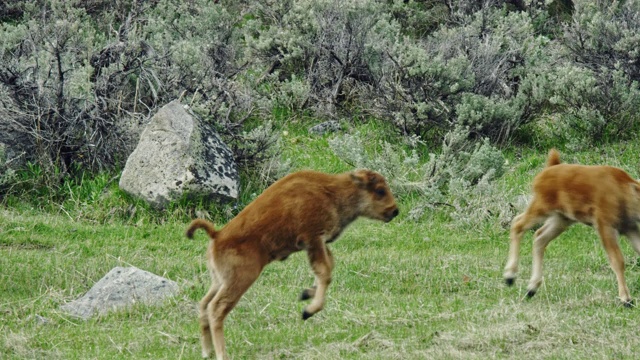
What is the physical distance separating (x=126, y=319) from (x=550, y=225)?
4.05 m

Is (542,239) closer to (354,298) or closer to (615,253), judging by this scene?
(615,253)

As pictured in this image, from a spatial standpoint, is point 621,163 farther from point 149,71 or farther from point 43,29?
point 43,29

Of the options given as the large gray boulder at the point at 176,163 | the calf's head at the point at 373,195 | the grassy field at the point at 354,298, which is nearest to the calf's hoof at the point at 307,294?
the grassy field at the point at 354,298

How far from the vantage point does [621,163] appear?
48.6 feet

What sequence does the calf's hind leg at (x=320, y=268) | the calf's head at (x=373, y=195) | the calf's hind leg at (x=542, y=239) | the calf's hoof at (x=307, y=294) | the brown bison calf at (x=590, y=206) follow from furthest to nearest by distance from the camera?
the calf's hind leg at (x=542, y=239), the brown bison calf at (x=590, y=206), the calf's head at (x=373, y=195), the calf's hoof at (x=307, y=294), the calf's hind leg at (x=320, y=268)

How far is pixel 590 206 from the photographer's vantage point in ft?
29.7

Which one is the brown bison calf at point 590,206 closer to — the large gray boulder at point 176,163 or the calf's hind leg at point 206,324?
the calf's hind leg at point 206,324

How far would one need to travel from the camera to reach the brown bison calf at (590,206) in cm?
906

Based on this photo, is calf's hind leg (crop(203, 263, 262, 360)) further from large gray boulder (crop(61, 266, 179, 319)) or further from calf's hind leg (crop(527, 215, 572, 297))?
calf's hind leg (crop(527, 215, 572, 297))

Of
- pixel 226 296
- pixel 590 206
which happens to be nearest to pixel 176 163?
pixel 226 296

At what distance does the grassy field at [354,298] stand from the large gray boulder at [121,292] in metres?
0.15

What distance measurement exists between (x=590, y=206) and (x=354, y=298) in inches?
93.7

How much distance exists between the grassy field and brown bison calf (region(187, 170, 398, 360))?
20.0 inches

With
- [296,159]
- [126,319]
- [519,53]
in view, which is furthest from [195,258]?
[519,53]
